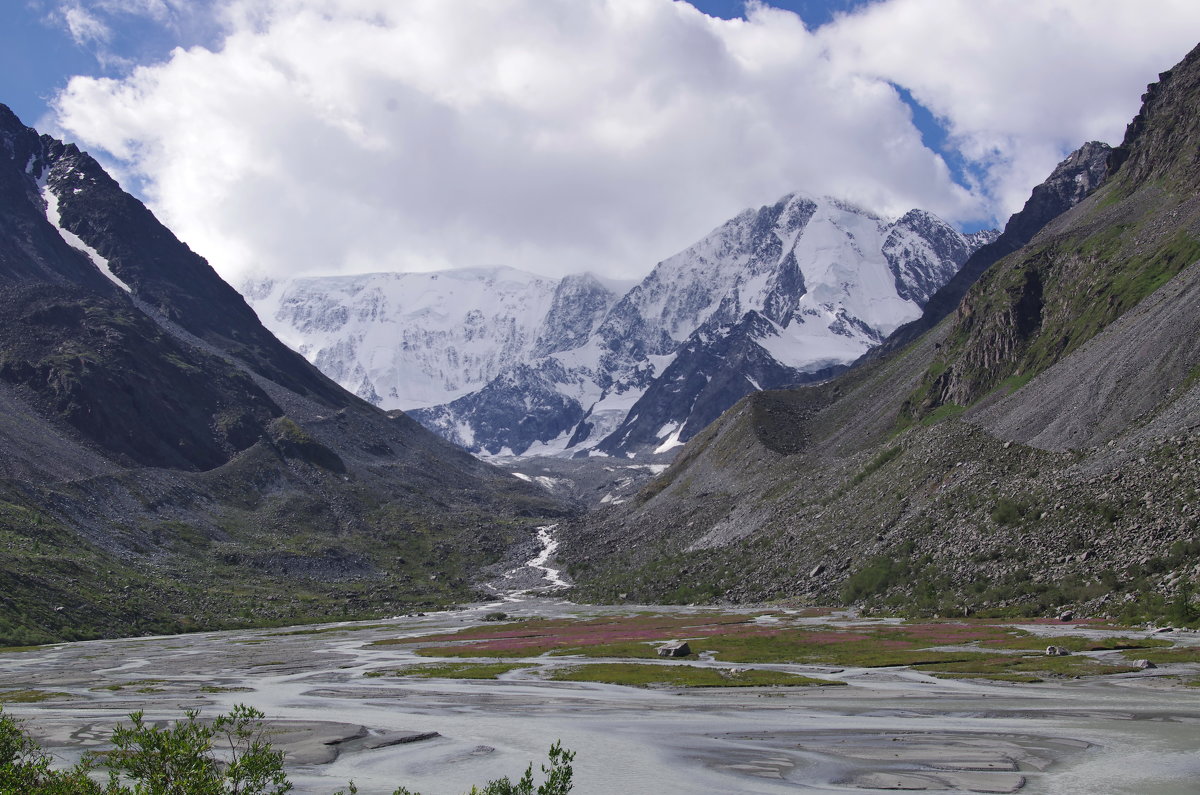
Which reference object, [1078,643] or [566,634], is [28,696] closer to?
[566,634]

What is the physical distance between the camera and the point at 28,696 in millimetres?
63812

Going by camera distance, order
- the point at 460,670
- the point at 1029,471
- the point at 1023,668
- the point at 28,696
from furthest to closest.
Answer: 1. the point at 1029,471
2. the point at 460,670
3. the point at 28,696
4. the point at 1023,668

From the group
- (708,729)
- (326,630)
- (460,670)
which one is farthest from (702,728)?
(326,630)

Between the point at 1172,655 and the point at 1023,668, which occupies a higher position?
the point at 1172,655

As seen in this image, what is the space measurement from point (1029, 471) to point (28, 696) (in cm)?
9897

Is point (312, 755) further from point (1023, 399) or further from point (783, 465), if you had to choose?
point (783, 465)

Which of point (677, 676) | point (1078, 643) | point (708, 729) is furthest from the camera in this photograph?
point (677, 676)

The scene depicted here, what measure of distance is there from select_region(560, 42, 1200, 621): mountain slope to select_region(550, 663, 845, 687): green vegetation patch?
1227 inches

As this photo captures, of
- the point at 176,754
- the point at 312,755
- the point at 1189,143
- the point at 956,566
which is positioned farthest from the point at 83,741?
the point at 1189,143

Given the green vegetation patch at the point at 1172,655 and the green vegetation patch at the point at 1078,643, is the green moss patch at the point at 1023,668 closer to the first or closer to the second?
the green vegetation patch at the point at 1172,655

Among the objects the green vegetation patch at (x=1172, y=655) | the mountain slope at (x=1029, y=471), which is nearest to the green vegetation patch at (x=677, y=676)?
the green vegetation patch at (x=1172, y=655)

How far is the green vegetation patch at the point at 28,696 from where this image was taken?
62.3 meters

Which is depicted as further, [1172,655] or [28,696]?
[28,696]

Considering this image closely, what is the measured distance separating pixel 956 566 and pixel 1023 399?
41.3 metres
